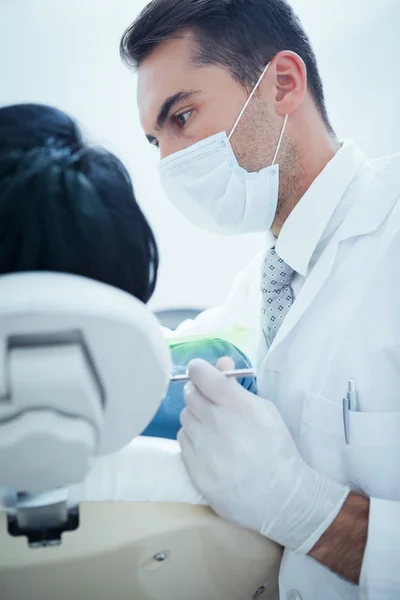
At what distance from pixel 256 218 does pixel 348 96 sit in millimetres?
1214

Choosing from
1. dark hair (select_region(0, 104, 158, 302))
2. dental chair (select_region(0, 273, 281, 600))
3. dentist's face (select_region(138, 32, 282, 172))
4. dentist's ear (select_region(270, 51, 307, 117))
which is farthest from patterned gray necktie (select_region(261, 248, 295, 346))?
dark hair (select_region(0, 104, 158, 302))

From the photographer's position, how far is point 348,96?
6.77 feet

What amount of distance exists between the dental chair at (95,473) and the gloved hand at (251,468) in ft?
0.10

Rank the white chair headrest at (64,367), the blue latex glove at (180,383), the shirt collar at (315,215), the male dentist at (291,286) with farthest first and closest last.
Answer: the shirt collar at (315,215), the blue latex glove at (180,383), the male dentist at (291,286), the white chair headrest at (64,367)

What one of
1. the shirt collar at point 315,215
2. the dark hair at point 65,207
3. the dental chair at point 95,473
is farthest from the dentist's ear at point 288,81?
the dental chair at point 95,473

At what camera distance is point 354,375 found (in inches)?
36.0

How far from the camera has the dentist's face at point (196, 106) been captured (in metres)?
1.11

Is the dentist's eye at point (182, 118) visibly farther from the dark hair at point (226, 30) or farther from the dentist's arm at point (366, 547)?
the dentist's arm at point (366, 547)

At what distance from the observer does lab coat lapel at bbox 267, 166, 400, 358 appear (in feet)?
3.30

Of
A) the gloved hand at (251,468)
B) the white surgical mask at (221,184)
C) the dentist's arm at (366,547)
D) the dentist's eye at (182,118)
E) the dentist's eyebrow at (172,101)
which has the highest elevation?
the dentist's eyebrow at (172,101)

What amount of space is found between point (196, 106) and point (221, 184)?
0.61ft

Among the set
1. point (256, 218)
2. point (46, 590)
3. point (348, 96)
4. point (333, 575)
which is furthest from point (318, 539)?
point (348, 96)

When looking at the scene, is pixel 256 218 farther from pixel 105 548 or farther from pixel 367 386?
pixel 105 548

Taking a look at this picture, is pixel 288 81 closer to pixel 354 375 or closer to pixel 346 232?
pixel 346 232
